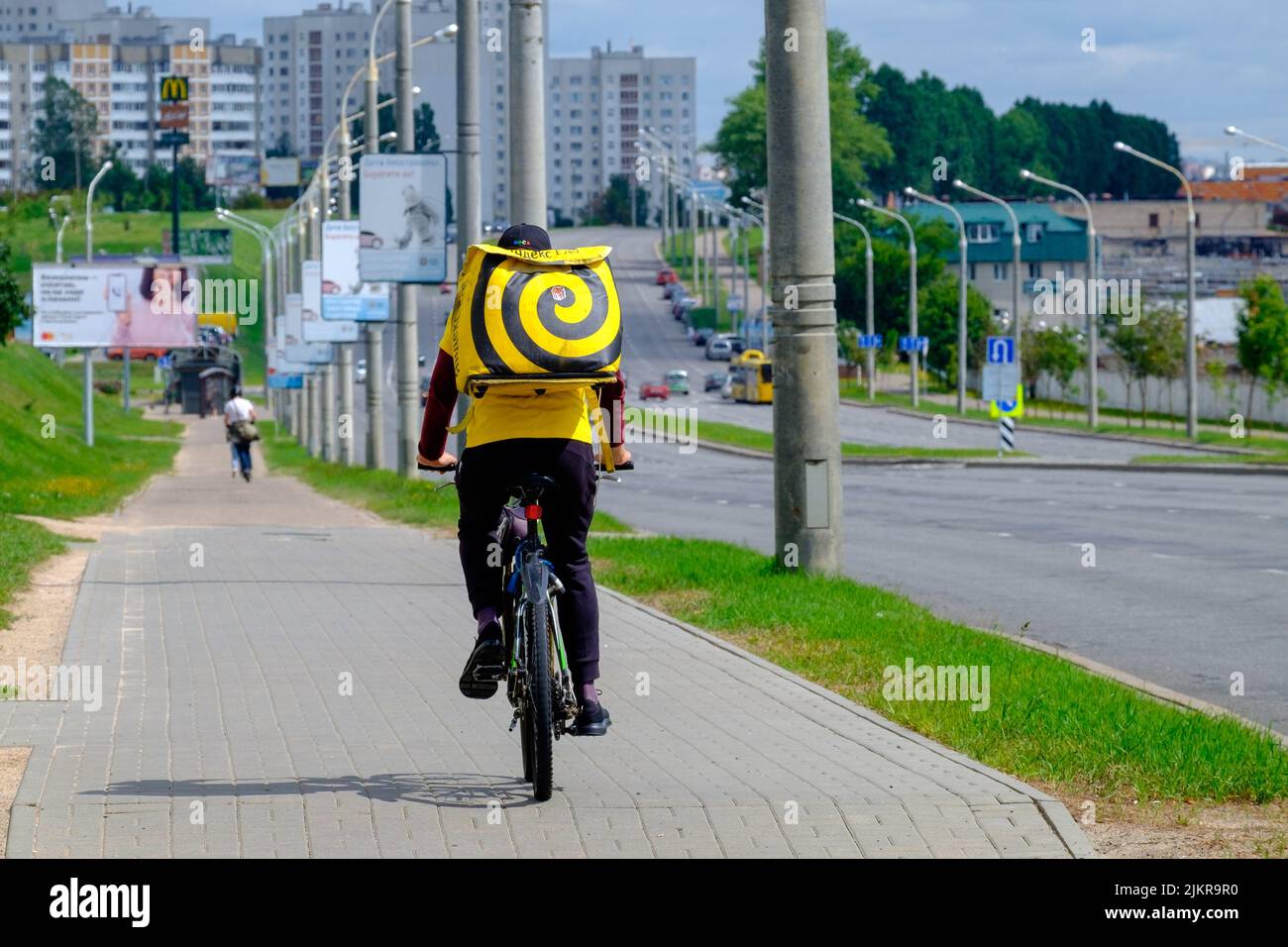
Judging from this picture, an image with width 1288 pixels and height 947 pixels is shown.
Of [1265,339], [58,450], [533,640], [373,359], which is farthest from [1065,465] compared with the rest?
[533,640]

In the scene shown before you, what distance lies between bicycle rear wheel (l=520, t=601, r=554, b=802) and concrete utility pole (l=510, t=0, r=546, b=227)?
1357 cm

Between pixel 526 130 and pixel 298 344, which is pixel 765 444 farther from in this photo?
pixel 526 130

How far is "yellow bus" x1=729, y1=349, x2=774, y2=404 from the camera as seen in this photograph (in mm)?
90562

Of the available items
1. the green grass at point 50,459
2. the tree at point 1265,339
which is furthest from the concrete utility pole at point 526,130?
the tree at point 1265,339

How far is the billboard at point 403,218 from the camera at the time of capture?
28234mm

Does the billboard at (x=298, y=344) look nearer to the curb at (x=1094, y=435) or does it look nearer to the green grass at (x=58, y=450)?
the green grass at (x=58, y=450)

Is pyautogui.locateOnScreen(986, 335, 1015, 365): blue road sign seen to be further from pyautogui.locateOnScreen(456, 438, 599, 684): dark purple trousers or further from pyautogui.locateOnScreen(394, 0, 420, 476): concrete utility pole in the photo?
pyautogui.locateOnScreen(456, 438, 599, 684): dark purple trousers

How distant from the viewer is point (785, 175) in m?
14.1

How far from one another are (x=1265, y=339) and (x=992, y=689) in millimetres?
58821

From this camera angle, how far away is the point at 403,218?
93.4 ft

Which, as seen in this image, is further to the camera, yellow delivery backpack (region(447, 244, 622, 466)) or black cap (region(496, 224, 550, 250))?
black cap (region(496, 224, 550, 250))

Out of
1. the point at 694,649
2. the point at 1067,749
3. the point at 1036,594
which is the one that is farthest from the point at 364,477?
the point at 1067,749

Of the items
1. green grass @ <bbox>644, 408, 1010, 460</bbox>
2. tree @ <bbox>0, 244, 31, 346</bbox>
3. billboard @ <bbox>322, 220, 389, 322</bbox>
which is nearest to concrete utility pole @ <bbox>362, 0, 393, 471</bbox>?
billboard @ <bbox>322, 220, 389, 322</bbox>

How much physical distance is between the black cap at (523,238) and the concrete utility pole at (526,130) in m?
12.9
